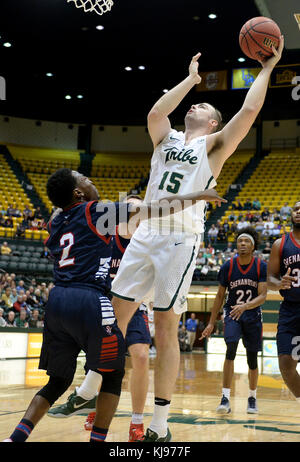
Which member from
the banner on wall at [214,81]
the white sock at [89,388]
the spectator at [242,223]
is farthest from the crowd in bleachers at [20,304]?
the banner on wall at [214,81]

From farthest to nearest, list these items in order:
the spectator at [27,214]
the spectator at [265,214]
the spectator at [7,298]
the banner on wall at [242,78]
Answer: the banner on wall at [242,78] → the spectator at [27,214] → the spectator at [265,214] → the spectator at [7,298]

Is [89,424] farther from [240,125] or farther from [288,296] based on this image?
[240,125]

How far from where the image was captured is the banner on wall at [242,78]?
25.6 m

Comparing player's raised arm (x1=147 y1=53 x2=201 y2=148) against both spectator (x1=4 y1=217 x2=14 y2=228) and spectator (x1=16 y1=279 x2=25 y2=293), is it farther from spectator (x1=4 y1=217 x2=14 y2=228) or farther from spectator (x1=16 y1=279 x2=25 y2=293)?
spectator (x1=4 y1=217 x2=14 y2=228)

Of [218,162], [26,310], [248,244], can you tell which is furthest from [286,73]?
[218,162]

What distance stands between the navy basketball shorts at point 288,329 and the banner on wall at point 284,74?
71.5ft

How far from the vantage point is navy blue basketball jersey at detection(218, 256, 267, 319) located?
6.70 m

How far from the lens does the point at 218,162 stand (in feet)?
12.7

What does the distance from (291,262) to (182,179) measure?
1.57 metres

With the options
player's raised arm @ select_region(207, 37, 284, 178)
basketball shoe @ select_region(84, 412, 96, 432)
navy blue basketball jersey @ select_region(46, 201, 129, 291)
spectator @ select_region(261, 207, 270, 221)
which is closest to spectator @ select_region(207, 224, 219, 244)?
spectator @ select_region(261, 207, 270, 221)

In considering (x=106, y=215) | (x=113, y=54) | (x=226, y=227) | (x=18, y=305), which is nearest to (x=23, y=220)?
(x=113, y=54)

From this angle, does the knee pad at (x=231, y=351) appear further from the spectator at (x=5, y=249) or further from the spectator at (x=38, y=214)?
the spectator at (x=38, y=214)

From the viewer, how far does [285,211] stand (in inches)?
920

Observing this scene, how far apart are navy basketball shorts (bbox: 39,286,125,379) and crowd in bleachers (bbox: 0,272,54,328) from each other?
10253 mm
